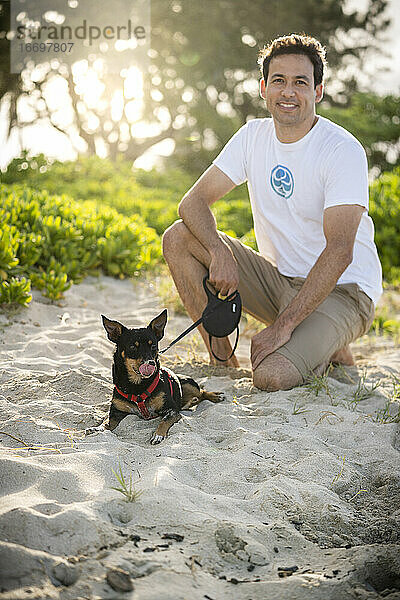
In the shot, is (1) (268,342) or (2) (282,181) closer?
(1) (268,342)

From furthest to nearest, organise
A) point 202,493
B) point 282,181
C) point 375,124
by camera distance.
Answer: point 375,124 < point 282,181 < point 202,493

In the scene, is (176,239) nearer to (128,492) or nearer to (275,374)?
(275,374)

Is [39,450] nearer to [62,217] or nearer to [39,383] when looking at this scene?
[39,383]

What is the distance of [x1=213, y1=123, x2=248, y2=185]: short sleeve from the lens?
441 centimetres

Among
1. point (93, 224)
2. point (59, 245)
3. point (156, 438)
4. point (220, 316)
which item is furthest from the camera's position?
point (93, 224)

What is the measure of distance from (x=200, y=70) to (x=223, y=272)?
1823cm

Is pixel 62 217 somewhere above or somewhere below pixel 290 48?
below

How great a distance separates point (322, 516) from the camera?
2.48 meters

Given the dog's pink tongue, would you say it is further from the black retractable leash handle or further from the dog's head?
the black retractable leash handle

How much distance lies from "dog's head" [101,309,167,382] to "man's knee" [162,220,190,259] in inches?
46.5

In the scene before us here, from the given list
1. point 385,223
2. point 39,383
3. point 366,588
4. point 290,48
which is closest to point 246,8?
point 385,223

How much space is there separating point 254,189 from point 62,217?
10.5ft

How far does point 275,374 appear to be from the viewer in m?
3.89

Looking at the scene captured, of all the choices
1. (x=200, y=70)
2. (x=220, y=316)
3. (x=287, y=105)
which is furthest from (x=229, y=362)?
(x=200, y=70)
